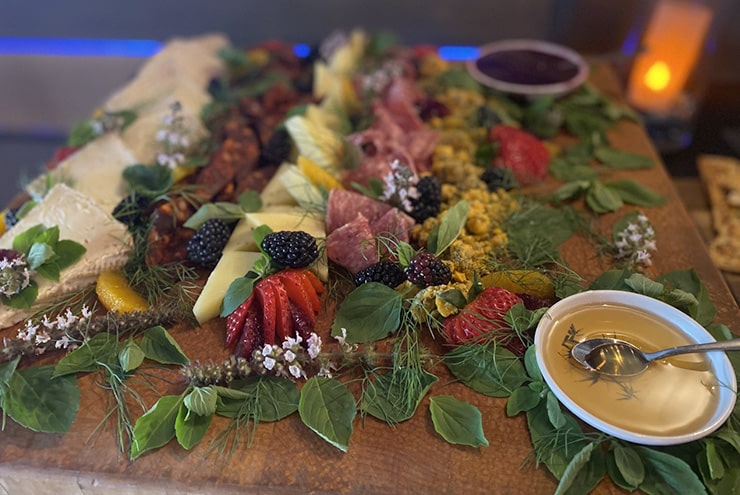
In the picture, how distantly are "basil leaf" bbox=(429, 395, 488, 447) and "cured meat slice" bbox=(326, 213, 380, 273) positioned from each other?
0.39 meters

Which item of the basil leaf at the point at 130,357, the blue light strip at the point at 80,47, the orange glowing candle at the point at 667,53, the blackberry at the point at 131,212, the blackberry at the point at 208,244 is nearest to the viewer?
the basil leaf at the point at 130,357

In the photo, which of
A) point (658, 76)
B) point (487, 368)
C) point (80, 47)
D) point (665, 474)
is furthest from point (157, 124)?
point (658, 76)

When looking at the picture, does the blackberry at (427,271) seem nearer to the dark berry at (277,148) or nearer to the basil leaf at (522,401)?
the basil leaf at (522,401)

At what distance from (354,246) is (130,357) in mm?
564

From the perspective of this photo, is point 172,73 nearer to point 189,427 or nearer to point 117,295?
point 117,295

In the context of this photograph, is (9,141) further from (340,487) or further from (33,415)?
(340,487)

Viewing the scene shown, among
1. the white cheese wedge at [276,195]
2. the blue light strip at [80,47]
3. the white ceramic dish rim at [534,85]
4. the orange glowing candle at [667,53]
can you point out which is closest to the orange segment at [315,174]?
the white cheese wedge at [276,195]

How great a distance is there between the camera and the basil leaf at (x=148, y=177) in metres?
1.66

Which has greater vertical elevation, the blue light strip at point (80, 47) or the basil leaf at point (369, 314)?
the basil leaf at point (369, 314)

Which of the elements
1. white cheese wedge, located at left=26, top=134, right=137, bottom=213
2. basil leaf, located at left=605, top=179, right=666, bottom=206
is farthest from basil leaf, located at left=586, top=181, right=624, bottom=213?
white cheese wedge, located at left=26, top=134, right=137, bottom=213

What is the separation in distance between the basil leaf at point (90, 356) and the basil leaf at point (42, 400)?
0.07ft

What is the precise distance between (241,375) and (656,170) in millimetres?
1440

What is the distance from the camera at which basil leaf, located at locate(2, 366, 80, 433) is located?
1150 millimetres

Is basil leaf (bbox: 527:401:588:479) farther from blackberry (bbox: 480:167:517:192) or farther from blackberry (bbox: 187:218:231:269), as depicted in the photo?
blackberry (bbox: 187:218:231:269)
